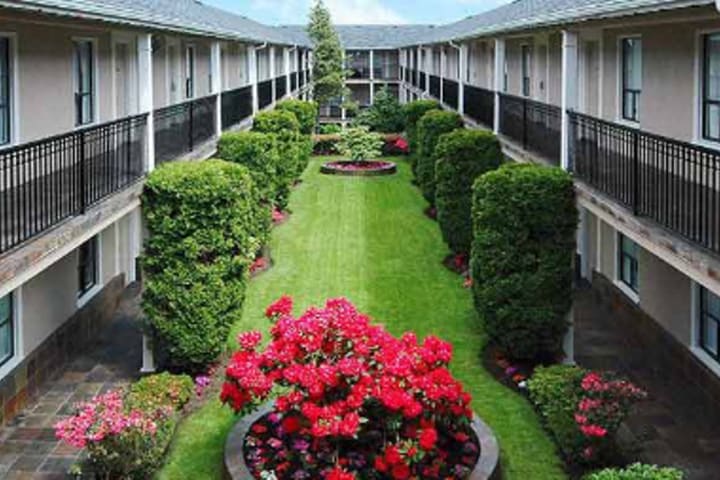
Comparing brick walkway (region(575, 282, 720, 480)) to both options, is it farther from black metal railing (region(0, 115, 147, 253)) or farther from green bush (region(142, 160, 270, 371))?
black metal railing (region(0, 115, 147, 253))

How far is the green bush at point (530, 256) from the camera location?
47.4ft

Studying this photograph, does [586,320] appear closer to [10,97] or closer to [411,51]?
[10,97]

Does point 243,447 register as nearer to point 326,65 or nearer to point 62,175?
point 62,175

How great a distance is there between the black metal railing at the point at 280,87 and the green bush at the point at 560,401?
28.6 meters

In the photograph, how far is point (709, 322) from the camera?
554 inches

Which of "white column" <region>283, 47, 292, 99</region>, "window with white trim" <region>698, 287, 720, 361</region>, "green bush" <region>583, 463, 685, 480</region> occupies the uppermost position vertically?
"white column" <region>283, 47, 292, 99</region>

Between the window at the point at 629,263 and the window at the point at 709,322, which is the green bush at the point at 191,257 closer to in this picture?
the window at the point at 709,322

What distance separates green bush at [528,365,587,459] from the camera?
38.0ft

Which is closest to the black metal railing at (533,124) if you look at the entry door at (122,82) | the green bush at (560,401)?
the green bush at (560,401)

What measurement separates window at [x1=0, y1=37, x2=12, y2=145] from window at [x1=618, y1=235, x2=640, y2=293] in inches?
413

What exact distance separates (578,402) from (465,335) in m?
5.38

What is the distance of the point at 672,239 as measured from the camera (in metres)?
10.8

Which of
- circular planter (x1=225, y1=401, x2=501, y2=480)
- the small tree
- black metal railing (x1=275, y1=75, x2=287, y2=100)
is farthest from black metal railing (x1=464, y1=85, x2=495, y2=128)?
black metal railing (x1=275, y1=75, x2=287, y2=100)

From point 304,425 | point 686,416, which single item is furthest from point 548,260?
point 304,425
